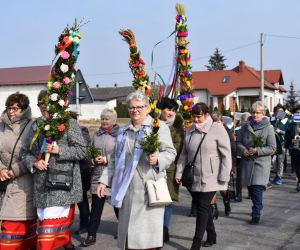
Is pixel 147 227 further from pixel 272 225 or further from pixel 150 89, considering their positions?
pixel 272 225

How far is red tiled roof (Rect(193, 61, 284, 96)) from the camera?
64562 millimetres

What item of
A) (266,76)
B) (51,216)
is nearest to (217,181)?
(51,216)

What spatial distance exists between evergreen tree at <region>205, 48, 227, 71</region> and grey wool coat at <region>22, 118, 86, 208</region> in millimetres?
91866

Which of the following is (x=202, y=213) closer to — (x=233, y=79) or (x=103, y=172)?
(x=103, y=172)

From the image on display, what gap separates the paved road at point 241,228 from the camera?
643 centimetres

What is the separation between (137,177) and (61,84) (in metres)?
1.38

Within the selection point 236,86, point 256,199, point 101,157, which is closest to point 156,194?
point 101,157

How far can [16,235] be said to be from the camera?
5.15 metres

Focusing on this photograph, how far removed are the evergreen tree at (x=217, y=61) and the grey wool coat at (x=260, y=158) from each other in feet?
291

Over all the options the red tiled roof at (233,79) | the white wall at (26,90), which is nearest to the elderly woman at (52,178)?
the white wall at (26,90)

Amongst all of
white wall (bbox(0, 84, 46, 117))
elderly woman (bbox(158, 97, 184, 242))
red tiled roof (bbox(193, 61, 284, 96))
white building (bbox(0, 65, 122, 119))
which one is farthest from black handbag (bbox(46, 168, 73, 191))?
red tiled roof (bbox(193, 61, 284, 96))

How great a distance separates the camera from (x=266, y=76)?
69125 millimetres

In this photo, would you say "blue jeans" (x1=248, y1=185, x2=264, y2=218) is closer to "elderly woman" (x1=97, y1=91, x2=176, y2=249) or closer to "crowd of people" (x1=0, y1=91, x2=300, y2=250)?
"crowd of people" (x1=0, y1=91, x2=300, y2=250)

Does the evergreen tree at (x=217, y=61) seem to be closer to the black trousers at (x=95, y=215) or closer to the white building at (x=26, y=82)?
the white building at (x=26, y=82)
